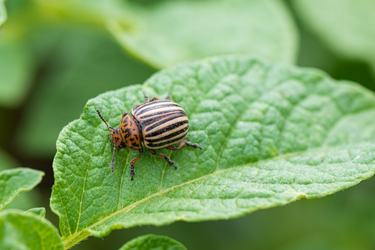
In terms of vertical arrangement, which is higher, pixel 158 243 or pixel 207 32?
pixel 207 32

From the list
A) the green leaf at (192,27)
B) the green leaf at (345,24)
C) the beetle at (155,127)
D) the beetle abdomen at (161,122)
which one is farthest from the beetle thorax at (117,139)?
the green leaf at (345,24)

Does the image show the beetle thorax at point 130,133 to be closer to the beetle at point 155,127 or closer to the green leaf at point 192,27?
the beetle at point 155,127

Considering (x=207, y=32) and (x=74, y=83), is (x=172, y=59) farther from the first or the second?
(x=74, y=83)

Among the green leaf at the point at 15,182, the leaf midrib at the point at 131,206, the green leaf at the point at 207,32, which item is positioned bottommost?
the leaf midrib at the point at 131,206

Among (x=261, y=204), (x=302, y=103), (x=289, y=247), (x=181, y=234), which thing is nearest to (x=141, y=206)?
(x=261, y=204)

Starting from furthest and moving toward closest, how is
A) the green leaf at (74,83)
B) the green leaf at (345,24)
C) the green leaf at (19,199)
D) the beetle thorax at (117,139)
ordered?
the green leaf at (74,83), the green leaf at (345,24), the green leaf at (19,199), the beetle thorax at (117,139)

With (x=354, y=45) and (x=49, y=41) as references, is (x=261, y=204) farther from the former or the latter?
(x=49, y=41)

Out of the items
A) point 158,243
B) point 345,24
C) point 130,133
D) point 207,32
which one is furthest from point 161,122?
point 345,24
